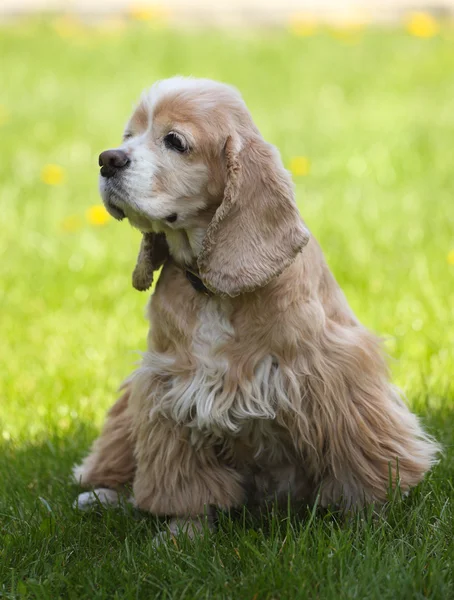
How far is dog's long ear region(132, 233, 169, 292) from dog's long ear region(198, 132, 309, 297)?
1.08 ft

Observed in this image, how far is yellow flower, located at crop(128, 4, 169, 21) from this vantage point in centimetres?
1116

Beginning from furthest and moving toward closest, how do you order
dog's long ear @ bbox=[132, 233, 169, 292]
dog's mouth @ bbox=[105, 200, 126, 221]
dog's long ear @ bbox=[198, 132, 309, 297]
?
dog's long ear @ bbox=[132, 233, 169, 292]
dog's mouth @ bbox=[105, 200, 126, 221]
dog's long ear @ bbox=[198, 132, 309, 297]

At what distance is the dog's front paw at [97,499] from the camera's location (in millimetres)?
3283

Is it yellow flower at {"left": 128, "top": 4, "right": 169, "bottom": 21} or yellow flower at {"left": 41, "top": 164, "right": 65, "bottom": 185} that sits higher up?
yellow flower at {"left": 128, "top": 4, "right": 169, "bottom": 21}

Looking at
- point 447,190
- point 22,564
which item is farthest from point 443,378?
point 447,190

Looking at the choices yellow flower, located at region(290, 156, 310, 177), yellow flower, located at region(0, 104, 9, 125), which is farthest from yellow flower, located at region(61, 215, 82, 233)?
yellow flower, located at region(0, 104, 9, 125)

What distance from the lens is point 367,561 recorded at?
2.59m

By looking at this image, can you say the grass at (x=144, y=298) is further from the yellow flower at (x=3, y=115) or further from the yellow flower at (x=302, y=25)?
the yellow flower at (x=302, y=25)

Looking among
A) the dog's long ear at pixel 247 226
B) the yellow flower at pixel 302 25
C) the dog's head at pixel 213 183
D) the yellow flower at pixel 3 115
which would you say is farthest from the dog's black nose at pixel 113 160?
the yellow flower at pixel 302 25

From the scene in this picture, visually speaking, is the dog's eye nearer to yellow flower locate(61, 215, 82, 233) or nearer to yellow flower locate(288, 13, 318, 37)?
yellow flower locate(61, 215, 82, 233)

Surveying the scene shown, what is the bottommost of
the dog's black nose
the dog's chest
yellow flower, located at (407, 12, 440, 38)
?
the dog's chest

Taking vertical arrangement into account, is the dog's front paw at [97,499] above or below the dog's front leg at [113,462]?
below

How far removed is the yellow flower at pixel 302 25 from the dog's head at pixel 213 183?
24.0ft

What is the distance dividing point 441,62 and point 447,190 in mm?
3009
